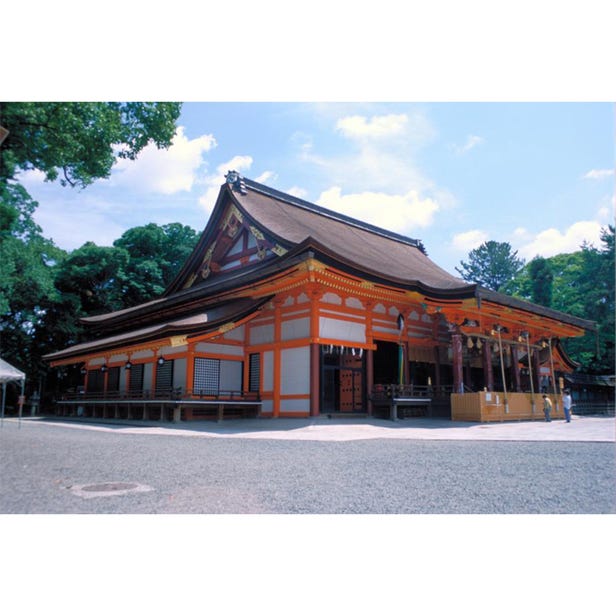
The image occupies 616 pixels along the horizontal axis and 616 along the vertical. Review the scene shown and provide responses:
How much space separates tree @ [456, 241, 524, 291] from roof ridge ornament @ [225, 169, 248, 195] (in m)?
29.4

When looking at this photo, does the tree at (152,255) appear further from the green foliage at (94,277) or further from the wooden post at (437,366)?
the wooden post at (437,366)

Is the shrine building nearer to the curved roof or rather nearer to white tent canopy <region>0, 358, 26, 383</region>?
the curved roof

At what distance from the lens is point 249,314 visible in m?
14.5

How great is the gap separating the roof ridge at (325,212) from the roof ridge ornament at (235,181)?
0.61m

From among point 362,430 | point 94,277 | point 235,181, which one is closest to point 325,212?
point 235,181

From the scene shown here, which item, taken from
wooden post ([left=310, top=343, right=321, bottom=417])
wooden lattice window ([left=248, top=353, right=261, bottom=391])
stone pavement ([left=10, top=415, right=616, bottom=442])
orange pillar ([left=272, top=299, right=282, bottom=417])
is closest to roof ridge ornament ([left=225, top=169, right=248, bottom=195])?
orange pillar ([left=272, top=299, right=282, bottom=417])

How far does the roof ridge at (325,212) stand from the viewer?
2039cm

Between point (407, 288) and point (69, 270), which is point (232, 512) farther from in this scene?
point (69, 270)

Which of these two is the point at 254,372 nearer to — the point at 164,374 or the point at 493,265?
the point at 164,374

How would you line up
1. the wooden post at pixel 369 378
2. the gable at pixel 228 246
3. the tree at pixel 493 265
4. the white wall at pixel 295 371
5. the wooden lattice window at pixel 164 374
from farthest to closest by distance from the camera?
the tree at pixel 493 265, the gable at pixel 228 246, the wooden lattice window at pixel 164 374, the wooden post at pixel 369 378, the white wall at pixel 295 371

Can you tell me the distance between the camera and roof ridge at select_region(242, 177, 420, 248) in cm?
2039

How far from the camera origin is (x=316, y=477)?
5.51 m

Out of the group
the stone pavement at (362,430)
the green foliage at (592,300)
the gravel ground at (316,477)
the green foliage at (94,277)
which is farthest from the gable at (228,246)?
the green foliage at (592,300)

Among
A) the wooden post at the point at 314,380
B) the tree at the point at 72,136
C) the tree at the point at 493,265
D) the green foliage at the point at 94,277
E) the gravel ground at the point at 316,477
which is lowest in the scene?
the gravel ground at the point at 316,477
